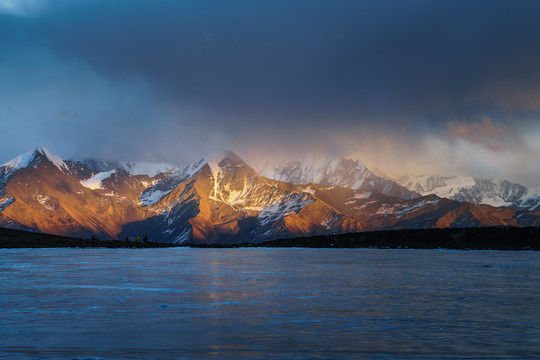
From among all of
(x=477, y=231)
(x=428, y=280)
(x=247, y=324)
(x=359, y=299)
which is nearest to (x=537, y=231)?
(x=477, y=231)

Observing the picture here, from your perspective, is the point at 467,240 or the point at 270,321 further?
the point at 467,240

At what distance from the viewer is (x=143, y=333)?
21609mm

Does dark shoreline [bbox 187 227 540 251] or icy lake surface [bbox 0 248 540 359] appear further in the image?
dark shoreline [bbox 187 227 540 251]

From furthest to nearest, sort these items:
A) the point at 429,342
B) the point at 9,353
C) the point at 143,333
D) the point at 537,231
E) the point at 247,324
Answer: the point at 537,231
the point at 247,324
the point at 143,333
the point at 429,342
the point at 9,353

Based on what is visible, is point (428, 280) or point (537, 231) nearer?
point (428, 280)

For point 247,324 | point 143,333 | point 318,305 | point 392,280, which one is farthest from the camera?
point 392,280

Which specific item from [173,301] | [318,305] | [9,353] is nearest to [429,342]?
[318,305]

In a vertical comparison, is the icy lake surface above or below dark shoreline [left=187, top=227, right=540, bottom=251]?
below

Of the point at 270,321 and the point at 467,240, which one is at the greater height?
the point at 467,240

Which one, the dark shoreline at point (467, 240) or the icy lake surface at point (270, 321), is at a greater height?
the dark shoreline at point (467, 240)

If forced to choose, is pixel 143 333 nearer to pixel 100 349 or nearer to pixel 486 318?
pixel 100 349

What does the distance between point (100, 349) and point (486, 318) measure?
53.6 ft

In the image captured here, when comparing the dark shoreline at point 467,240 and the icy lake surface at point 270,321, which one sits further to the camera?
the dark shoreline at point 467,240

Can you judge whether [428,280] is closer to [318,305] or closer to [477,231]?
[318,305]
